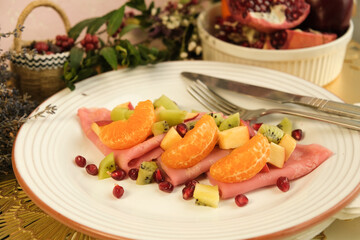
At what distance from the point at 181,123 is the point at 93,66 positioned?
0.72 meters

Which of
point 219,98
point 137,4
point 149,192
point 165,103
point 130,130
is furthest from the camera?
point 137,4

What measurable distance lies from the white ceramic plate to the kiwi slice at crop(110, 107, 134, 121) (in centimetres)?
16

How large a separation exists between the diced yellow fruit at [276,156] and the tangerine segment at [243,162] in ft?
A: 0.25

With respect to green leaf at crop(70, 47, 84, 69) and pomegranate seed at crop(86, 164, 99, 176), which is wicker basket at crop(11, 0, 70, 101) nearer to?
green leaf at crop(70, 47, 84, 69)

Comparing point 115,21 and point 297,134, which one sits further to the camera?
point 115,21

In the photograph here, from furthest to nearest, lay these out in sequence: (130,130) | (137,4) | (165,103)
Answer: (137,4)
(165,103)
(130,130)

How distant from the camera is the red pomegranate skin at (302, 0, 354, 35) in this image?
8.14 ft

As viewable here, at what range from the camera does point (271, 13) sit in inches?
98.8

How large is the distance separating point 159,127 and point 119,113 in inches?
10.0

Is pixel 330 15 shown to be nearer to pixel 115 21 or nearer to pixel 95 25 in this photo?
pixel 115 21

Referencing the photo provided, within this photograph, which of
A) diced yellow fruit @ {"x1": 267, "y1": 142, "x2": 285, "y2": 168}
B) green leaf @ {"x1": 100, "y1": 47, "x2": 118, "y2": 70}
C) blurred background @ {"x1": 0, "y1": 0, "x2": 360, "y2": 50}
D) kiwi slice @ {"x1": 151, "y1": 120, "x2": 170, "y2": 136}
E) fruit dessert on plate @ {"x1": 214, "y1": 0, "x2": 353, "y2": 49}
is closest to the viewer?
diced yellow fruit @ {"x1": 267, "y1": 142, "x2": 285, "y2": 168}

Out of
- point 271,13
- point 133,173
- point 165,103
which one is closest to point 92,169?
point 133,173

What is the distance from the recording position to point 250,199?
163cm

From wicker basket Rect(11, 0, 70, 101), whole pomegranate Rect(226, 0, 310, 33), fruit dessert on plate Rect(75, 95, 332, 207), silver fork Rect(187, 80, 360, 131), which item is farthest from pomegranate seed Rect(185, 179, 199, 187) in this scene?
whole pomegranate Rect(226, 0, 310, 33)
